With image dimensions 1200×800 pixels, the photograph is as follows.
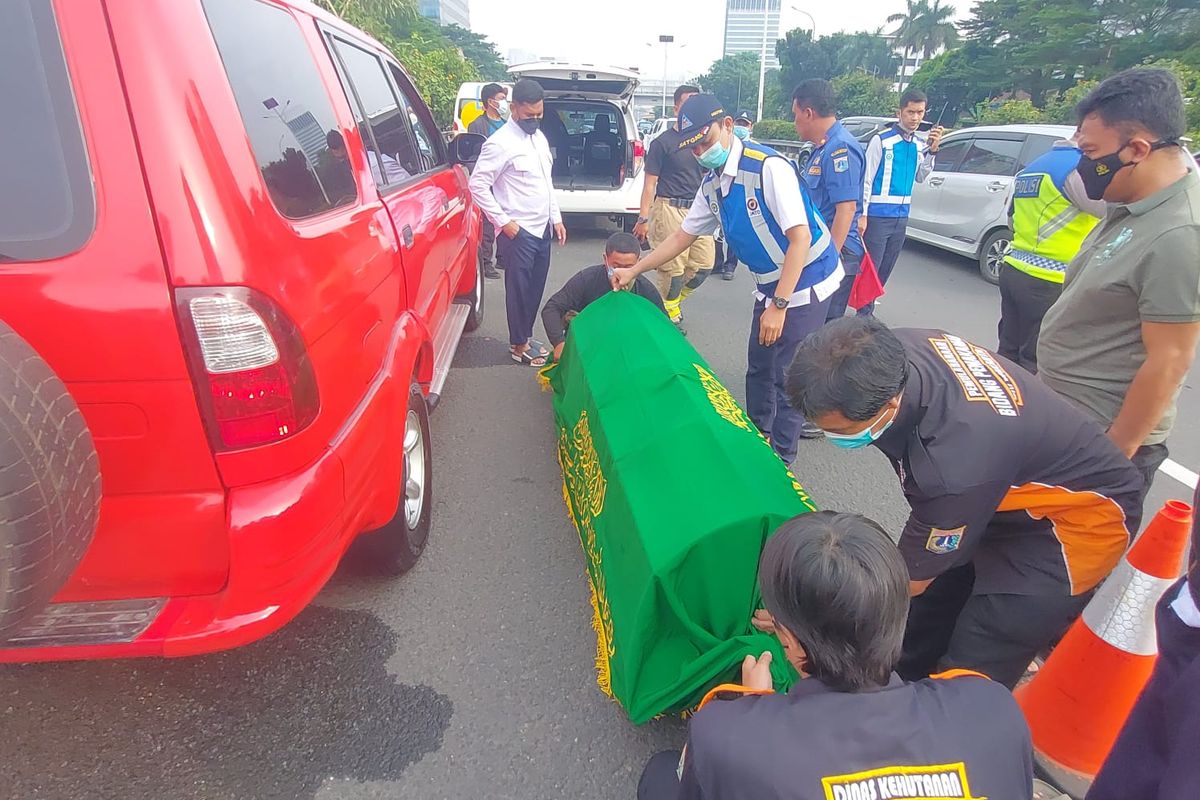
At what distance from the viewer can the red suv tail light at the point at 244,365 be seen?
138 cm

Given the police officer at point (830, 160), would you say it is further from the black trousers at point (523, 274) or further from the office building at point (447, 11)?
the office building at point (447, 11)

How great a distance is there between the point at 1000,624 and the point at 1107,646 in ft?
0.96

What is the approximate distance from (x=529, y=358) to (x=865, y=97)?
122 ft

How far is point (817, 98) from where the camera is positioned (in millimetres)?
3965

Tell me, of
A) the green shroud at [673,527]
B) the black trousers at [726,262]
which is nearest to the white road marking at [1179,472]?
the green shroud at [673,527]

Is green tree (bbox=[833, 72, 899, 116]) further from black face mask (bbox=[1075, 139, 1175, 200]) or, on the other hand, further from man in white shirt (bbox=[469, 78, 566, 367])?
black face mask (bbox=[1075, 139, 1175, 200])

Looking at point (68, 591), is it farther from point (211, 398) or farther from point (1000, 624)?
point (1000, 624)

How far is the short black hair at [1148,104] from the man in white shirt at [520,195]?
305cm

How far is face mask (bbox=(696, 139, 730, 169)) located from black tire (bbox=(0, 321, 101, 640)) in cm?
249

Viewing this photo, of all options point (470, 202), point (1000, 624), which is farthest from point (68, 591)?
point (470, 202)

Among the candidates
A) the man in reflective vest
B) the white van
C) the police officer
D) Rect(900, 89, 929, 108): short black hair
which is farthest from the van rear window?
the white van

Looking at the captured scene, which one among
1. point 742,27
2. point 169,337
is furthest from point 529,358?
point 742,27

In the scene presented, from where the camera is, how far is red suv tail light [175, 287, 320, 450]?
1379mm

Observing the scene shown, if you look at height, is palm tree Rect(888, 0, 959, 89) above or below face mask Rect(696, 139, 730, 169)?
above
